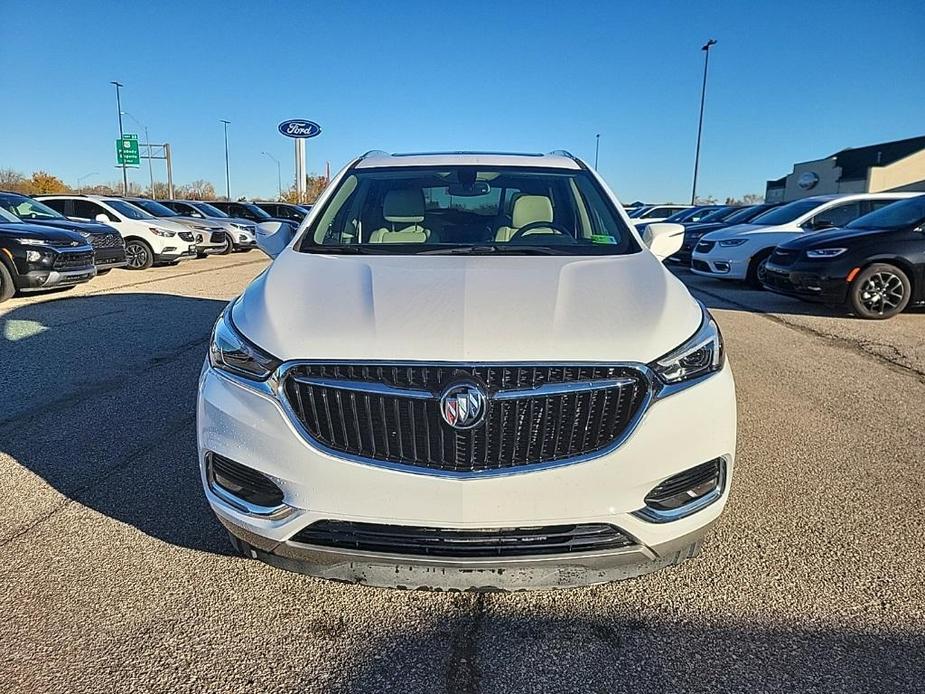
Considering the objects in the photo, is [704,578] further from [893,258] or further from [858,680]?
[893,258]

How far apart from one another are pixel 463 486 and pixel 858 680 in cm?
136

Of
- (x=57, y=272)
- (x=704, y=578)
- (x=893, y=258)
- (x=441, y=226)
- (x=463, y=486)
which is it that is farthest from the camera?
(x=57, y=272)

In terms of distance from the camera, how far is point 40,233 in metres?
9.05

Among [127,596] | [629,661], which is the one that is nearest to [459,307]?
[629,661]

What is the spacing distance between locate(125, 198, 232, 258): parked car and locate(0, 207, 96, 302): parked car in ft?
24.1

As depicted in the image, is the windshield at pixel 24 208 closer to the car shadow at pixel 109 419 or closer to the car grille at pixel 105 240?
the car grille at pixel 105 240

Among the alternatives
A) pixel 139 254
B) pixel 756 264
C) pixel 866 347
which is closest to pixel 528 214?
pixel 866 347

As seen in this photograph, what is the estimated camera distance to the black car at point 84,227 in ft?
35.3

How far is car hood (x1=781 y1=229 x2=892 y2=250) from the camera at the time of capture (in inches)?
307

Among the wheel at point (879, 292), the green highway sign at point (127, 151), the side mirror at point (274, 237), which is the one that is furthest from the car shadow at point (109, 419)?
the green highway sign at point (127, 151)

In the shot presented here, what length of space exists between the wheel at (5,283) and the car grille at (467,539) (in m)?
8.87

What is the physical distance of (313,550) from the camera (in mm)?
2051

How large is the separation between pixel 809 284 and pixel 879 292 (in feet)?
2.56

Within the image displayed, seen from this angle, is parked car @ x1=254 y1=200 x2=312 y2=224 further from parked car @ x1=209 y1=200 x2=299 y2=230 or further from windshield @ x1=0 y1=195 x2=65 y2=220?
windshield @ x1=0 y1=195 x2=65 y2=220
